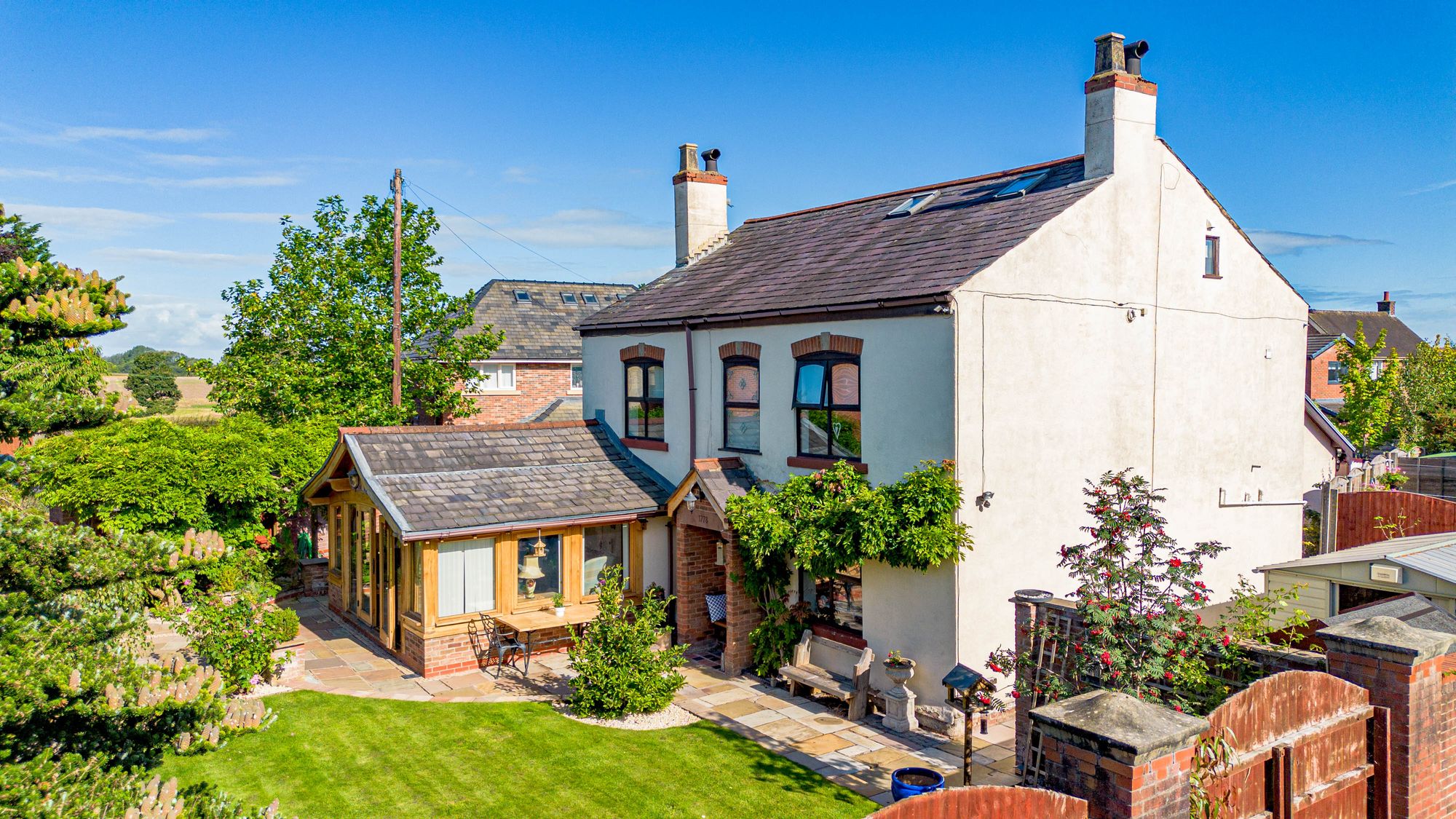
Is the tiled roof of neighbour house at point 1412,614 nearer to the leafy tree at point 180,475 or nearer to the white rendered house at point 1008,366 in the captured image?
the white rendered house at point 1008,366

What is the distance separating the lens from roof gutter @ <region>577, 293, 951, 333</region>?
522 inches

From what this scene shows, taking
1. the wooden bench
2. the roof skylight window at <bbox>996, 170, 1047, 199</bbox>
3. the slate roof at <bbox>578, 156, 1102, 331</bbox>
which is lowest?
the wooden bench

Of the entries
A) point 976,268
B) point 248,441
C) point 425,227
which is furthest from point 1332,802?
point 425,227

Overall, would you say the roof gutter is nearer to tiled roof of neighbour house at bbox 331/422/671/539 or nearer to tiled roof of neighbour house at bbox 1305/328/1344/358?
tiled roof of neighbour house at bbox 331/422/671/539

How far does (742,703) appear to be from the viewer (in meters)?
14.1

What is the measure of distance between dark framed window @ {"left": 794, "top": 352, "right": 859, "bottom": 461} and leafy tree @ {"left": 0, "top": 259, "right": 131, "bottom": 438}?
415 inches

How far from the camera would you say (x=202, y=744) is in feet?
20.0

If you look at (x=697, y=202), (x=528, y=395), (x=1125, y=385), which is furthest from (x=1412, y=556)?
(x=528, y=395)

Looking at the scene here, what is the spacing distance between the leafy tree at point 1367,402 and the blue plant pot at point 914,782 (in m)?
31.2

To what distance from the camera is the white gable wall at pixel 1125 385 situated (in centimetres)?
1334

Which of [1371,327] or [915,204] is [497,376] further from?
[1371,327]

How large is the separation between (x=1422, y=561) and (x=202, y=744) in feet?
42.5

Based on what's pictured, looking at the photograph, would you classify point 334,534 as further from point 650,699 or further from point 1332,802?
point 1332,802

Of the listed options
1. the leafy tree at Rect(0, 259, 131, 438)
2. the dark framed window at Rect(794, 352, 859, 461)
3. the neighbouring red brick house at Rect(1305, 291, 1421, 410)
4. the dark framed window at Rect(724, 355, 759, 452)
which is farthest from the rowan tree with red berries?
the neighbouring red brick house at Rect(1305, 291, 1421, 410)
